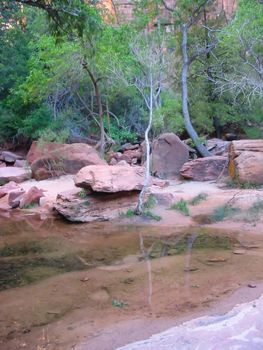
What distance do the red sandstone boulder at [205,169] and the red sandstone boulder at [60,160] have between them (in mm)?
3255

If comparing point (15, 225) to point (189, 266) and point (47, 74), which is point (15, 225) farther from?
point (47, 74)

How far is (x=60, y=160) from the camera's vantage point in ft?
53.5

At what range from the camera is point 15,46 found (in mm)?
22391

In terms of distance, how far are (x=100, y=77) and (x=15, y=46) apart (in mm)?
7154

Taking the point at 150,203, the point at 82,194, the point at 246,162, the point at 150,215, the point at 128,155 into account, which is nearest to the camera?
the point at 150,215

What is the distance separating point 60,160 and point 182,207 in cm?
647

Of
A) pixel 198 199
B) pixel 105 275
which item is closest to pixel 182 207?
pixel 198 199

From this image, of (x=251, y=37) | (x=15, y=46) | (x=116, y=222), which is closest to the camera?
(x=116, y=222)

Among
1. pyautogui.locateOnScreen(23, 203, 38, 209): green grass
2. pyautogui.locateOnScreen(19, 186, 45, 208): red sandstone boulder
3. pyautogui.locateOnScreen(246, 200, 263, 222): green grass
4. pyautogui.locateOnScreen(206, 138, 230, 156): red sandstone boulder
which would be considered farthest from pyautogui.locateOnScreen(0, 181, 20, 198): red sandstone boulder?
pyautogui.locateOnScreen(206, 138, 230, 156): red sandstone boulder

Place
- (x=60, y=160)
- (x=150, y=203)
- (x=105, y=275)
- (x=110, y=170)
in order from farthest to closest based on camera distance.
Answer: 1. (x=60, y=160)
2. (x=110, y=170)
3. (x=150, y=203)
4. (x=105, y=275)

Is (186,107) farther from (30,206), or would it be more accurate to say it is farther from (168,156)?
(30,206)

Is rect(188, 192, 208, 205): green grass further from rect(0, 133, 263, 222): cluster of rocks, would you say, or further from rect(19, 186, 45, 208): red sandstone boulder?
rect(19, 186, 45, 208): red sandstone boulder

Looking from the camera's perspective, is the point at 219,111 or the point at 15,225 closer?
the point at 15,225

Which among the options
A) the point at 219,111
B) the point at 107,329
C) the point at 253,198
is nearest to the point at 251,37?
the point at 219,111
